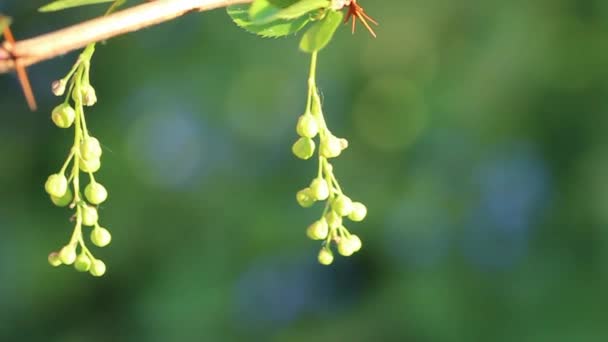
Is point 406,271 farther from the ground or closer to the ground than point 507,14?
closer to the ground

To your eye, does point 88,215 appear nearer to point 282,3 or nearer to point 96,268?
point 96,268

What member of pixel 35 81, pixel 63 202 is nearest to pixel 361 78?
pixel 35 81

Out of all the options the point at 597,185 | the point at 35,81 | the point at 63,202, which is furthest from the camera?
the point at 35,81

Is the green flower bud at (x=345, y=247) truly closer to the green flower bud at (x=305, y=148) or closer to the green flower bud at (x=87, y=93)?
the green flower bud at (x=305, y=148)

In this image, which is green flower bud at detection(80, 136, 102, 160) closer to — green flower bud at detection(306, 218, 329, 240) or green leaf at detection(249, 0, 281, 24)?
green leaf at detection(249, 0, 281, 24)

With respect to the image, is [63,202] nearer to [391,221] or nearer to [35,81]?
[391,221]

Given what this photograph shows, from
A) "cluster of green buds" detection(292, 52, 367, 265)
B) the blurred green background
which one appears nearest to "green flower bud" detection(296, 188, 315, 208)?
"cluster of green buds" detection(292, 52, 367, 265)

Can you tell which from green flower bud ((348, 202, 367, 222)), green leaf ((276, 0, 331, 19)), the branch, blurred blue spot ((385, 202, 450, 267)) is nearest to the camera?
the branch

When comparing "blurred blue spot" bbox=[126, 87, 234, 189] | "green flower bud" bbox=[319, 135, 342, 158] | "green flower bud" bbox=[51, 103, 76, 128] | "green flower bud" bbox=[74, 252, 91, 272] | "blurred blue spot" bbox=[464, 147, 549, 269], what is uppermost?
"blurred blue spot" bbox=[126, 87, 234, 189]
